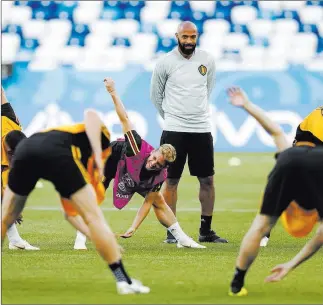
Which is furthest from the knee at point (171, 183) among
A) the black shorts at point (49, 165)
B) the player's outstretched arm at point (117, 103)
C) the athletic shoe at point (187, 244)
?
the black shorts at point (49, 165)

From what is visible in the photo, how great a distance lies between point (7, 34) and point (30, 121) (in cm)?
560

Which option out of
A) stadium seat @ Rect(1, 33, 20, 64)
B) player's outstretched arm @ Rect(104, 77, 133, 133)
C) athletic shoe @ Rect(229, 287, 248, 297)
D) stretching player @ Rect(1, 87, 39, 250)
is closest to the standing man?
player's outstretched arm @ Rect(104, 77, 133, 133)

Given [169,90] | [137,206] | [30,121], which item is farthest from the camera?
[30,121]

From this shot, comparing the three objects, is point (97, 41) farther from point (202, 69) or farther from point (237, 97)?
point (237, 97)

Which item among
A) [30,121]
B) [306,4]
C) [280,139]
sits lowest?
[30,121]

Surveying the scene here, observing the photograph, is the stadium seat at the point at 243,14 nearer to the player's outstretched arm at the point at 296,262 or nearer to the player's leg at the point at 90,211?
the player's outstretched arm at the point at 296,262

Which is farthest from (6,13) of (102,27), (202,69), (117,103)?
(117,103)

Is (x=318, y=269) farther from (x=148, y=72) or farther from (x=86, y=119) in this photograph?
(x=148, y=72)

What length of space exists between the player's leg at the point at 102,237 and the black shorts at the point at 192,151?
4.11 meters

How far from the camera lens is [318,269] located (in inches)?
356

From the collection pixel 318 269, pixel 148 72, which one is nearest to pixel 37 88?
pixel 148 72

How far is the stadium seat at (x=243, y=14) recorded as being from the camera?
2766cm

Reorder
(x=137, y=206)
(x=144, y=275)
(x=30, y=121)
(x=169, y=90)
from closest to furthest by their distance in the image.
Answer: (x=144, y=275) < (x=169, y=90) < (x=137, y=206) < (x=30, y=121)

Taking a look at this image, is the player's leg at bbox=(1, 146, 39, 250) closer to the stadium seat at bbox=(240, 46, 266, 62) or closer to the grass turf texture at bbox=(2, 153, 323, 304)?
the grass turf texture at bbox=(2, 153, 323, 304)
